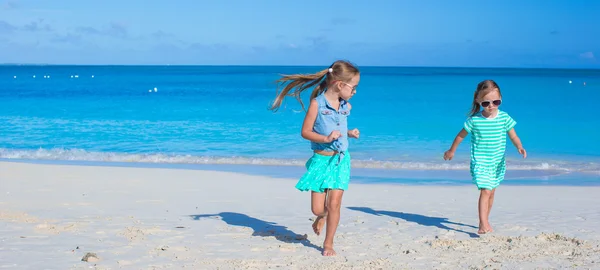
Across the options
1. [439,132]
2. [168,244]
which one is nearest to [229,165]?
[168,244]

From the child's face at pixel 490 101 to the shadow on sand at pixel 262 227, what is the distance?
5.94ft

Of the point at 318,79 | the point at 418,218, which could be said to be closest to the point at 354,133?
the point at 318,79

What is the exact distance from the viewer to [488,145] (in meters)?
5.79

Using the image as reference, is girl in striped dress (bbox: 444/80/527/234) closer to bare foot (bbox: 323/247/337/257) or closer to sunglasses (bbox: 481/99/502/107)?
sunglasses (bbox: 481/99/502/107)

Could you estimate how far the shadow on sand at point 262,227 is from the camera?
5.64 metres

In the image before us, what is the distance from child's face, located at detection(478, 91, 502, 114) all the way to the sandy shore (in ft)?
3.46

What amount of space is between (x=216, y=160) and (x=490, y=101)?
340 inches

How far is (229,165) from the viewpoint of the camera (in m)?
12.9

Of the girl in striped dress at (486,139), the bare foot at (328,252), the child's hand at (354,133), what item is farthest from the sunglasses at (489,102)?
the bare foot at (328,252)

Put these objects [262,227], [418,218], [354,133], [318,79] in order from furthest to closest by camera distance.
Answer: [418,218] < [262,227] < [318,79] < [354,133]

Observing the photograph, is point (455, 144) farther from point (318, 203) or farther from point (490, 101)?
point (318, 203)

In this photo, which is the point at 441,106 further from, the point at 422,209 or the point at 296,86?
the point at 296,86

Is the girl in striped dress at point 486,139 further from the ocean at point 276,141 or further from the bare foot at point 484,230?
the ocean at point 276,141

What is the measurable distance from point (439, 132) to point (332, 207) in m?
16.5
